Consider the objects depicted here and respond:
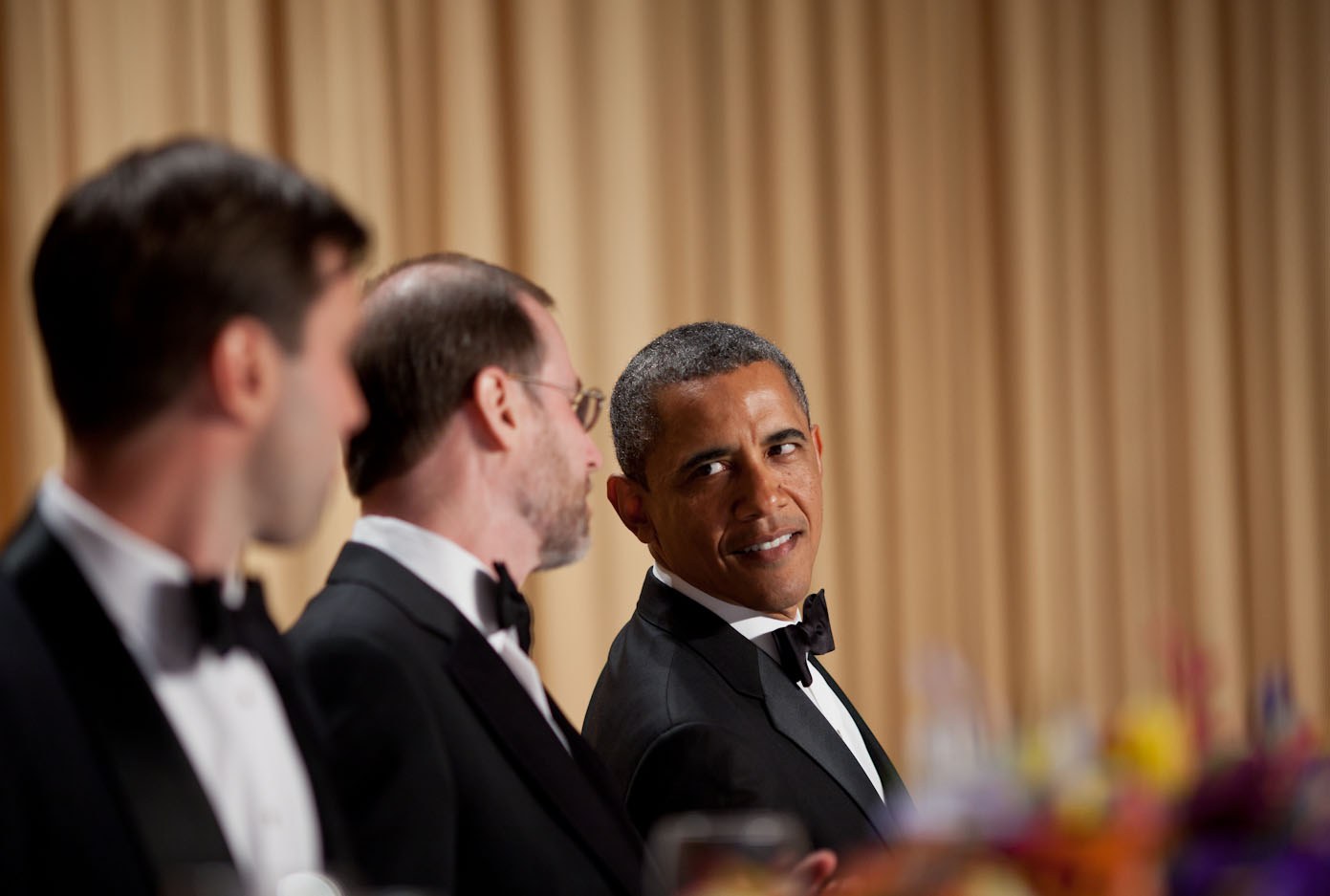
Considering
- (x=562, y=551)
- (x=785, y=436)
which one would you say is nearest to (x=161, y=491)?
(x=562, y=551)

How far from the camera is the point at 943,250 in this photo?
205 inches

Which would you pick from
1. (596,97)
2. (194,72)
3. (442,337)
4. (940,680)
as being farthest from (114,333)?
(596,97)

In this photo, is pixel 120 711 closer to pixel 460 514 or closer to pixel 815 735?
pixel 460 514

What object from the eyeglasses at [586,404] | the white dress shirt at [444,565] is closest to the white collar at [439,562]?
the white dress shirt at [444,565]

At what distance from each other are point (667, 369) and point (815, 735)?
2.09 ft

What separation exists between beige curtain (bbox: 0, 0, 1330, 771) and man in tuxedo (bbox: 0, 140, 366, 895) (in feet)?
9.53

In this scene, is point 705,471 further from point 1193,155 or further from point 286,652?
point 1193,155

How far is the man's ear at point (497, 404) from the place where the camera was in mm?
1787

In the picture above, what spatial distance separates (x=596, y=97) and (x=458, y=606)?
124 inches

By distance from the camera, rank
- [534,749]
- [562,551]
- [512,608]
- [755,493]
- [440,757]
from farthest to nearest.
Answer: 1. [755,493]
2. [562,551]
3. [512,608]
4. [534,749]
5. [440,757]

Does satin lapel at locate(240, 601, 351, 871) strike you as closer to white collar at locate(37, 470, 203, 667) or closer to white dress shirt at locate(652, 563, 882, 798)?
white collar at locate(37, 470, 203, 667)

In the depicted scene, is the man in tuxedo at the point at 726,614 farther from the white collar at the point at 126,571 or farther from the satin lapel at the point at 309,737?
the white collar at the point at 126,571

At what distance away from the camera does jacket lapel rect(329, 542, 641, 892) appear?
65.6 inches

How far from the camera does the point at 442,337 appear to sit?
179cm
